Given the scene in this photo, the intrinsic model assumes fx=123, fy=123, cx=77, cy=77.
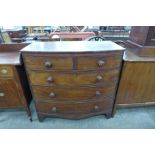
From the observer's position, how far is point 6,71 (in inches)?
53.7

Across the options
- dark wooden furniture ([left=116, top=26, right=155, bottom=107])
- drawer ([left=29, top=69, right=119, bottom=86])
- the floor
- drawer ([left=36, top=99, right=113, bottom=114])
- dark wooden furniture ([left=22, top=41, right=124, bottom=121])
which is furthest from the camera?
the floor

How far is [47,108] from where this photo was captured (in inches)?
61.8

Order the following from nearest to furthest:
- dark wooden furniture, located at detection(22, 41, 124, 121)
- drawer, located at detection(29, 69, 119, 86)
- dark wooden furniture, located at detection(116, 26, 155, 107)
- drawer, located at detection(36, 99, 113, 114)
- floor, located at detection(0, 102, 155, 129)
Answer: dark wooden furniture, located at detection(22, 41, 124, 121) < drawer, located at detection(29, 69, 119, 86) < dark wooden furniture, located at detection(116, 26, 155, 107) < drawer, located at detection(36, 99, 113, 114) < floor, located at detection(0, 102, 155, 129)

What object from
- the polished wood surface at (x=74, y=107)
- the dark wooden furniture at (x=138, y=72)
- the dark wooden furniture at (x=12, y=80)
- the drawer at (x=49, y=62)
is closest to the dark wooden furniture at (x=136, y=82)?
the dark wooden furniture at (x=138, y=72)

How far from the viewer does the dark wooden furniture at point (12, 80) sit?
53.1 inches

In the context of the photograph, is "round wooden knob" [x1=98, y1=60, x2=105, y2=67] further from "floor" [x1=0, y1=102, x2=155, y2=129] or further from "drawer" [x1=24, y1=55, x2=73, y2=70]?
"floor" [x1=0, y1=102, x2=155, y2=129]

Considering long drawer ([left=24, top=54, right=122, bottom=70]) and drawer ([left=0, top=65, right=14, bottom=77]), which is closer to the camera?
long drawer ([left=24, top=54, right=122, bottom=70])

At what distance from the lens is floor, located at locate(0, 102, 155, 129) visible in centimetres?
169

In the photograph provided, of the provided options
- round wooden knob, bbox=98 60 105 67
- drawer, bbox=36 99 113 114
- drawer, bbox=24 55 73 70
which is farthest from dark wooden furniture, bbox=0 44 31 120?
round wooden knob, bbox=98 60 105 67

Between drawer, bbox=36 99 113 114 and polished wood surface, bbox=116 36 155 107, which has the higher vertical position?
polished wood surface, bbox=116 36 155 107

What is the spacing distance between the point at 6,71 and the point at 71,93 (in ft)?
2.52

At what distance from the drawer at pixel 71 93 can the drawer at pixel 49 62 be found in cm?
28
